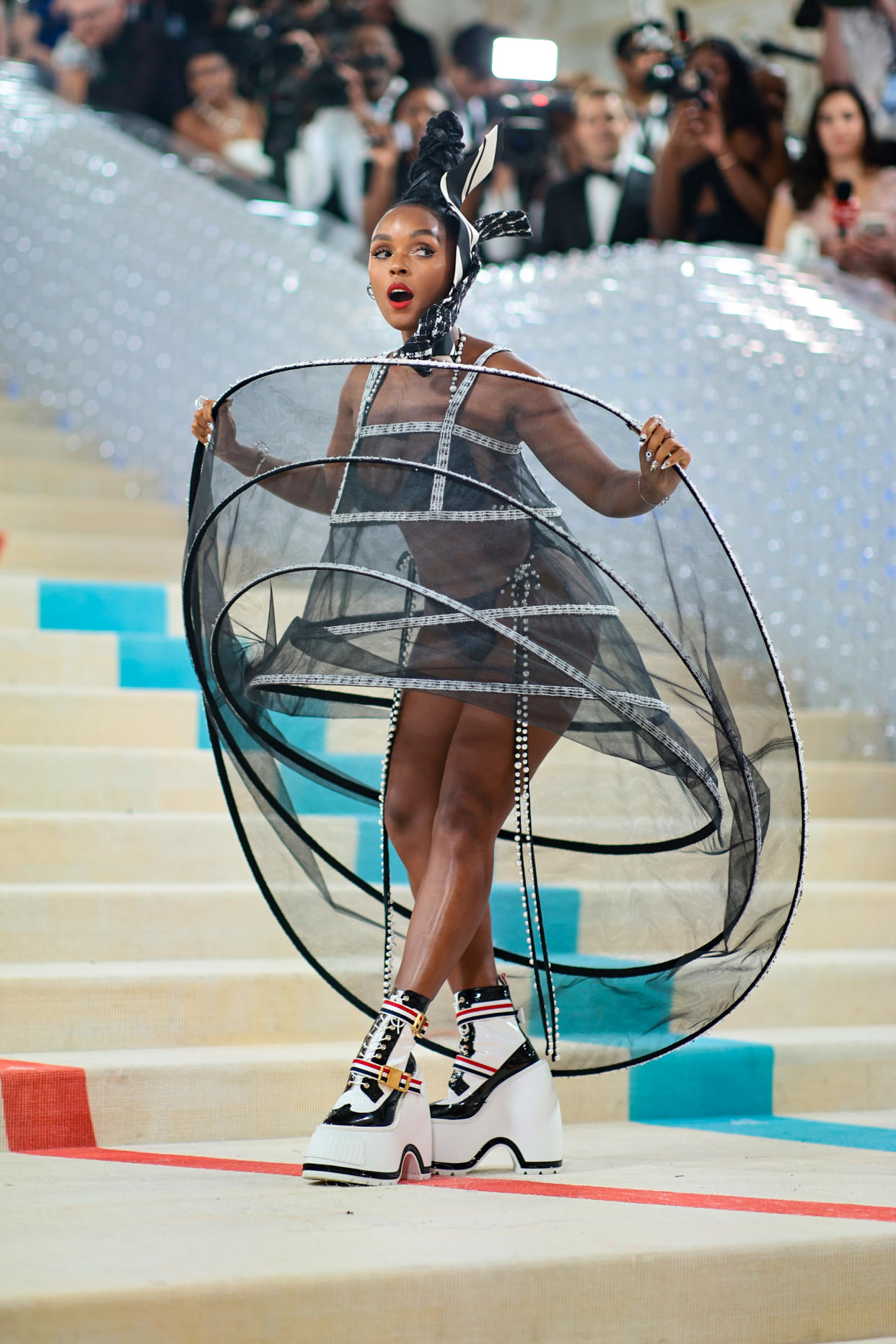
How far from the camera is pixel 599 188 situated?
5.46 metres

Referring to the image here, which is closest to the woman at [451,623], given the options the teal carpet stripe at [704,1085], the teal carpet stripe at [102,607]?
the teal carpet stripe at [704,1085]

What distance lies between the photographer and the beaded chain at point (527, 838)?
203 cm

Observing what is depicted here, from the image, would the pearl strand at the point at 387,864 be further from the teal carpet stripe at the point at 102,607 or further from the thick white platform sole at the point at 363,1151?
the teal carpet stripe at the point at 102,607

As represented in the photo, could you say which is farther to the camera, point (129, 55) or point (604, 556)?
point (129, 55)

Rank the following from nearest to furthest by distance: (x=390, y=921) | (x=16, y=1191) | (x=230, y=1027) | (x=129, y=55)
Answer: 1. (x=16, y=1191)
2. (x=390, y=921)
3. (x=230, y=1027)
4. (x=129, y=55)

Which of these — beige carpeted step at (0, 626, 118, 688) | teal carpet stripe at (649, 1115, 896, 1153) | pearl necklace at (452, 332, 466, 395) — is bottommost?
teal carpet stripe at (649, 1115, 896, 1153)

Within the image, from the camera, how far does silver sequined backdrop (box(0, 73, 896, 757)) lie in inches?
161

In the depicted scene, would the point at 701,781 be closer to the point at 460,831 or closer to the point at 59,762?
the point at 460,831

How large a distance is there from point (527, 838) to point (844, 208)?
297 centimetres

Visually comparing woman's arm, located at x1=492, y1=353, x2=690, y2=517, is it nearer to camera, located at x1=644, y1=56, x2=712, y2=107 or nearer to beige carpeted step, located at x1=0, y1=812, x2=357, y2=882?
beige carpeted step, located at x1=0, y1=812, x2=357, y2=882

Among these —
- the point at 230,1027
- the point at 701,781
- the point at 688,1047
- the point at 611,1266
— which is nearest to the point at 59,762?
the point at 230,1027

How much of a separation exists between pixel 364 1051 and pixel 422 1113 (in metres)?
0.13

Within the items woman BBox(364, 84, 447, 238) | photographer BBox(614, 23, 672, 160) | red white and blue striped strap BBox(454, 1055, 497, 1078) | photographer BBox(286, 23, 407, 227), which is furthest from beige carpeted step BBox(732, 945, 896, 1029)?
photographer BBox(286, 23, 407, 227)

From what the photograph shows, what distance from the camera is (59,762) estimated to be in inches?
125
